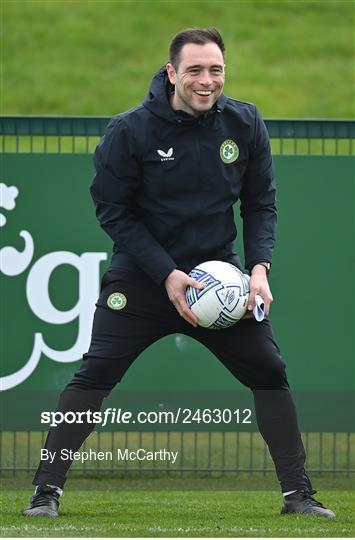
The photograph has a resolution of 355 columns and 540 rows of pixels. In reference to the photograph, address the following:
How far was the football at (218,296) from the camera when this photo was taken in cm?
775

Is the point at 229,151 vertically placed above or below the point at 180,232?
above

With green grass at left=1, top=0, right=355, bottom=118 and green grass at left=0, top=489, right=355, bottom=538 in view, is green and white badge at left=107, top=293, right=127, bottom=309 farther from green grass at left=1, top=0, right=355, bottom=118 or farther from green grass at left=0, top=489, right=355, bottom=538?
green grass at left=1, top=0, right=355, bottom=118

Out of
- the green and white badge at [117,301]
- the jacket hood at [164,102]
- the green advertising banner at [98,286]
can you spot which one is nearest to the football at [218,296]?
the green and white badge at [117,301]

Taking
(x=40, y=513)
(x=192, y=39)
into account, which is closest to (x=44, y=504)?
(x=40, y=513)

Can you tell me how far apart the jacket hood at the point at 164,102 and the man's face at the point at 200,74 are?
78 mm

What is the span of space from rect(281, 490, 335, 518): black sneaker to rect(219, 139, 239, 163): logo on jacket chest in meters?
1.69

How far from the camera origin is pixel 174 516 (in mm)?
8188

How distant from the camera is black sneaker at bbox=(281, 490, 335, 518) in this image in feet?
25.9

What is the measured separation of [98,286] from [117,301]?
2073 mm

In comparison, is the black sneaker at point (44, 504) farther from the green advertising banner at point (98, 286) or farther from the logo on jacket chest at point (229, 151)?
the green advertising banner at point (98, 286)

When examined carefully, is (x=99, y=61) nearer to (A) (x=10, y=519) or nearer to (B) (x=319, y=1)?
(B) (x=319, y=1)

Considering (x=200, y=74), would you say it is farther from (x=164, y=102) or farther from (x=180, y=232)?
(x=180, y=232)

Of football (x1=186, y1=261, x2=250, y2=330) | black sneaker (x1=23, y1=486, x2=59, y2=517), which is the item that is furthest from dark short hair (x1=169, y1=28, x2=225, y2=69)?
black sneaker (x1=23, y1=486, x2=59, y2=517)

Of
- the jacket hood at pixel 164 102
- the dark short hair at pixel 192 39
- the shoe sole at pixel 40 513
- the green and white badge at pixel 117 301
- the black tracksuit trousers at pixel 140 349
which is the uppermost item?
the dark short hair at pixel 192 39
